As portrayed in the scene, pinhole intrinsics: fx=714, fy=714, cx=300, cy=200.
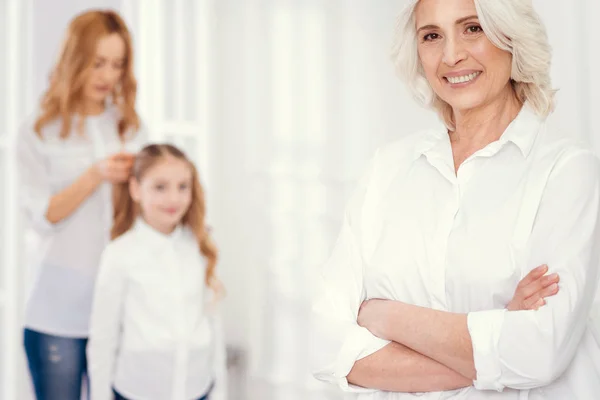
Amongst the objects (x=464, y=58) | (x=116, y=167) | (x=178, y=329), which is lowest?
(x=178, y=329)

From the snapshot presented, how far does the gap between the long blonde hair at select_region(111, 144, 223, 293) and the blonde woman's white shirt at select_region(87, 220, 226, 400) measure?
36 millimetres

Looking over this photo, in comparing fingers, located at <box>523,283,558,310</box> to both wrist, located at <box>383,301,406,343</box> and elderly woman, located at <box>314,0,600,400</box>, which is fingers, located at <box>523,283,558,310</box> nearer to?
elderly woman, located at <box>314,0,600,400</box>

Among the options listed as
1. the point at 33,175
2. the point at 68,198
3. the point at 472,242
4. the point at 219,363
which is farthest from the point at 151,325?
the point at 472,242

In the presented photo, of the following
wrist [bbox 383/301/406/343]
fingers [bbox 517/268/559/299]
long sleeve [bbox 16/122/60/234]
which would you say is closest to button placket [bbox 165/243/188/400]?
long sleeve [bbox 16/122/60/234]

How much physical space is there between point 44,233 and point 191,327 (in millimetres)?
575

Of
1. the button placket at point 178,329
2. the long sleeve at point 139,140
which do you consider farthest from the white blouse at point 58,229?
the button placket at point 178,329

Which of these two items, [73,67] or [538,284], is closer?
[538,284]

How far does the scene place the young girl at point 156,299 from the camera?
7.66 feet

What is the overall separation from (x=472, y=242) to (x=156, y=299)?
138cm

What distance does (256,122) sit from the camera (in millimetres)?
2734

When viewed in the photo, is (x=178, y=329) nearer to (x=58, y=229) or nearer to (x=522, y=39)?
(x=58, y=229)

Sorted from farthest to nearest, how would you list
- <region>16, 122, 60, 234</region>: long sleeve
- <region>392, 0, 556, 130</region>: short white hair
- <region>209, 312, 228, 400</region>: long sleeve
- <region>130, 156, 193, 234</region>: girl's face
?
<region>209, 312, 228, 400</region>: long sleeve, <region>130, 156, 193, 234</region>: girl's face, <region>16, 122, 60, 234</region>: long sleeve, <region>392, 0, 556, 130</region>: short white hair

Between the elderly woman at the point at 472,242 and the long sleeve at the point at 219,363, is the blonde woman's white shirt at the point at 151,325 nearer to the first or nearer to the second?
the long sleeve at the point at 219,363

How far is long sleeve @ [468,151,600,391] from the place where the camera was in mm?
1160
